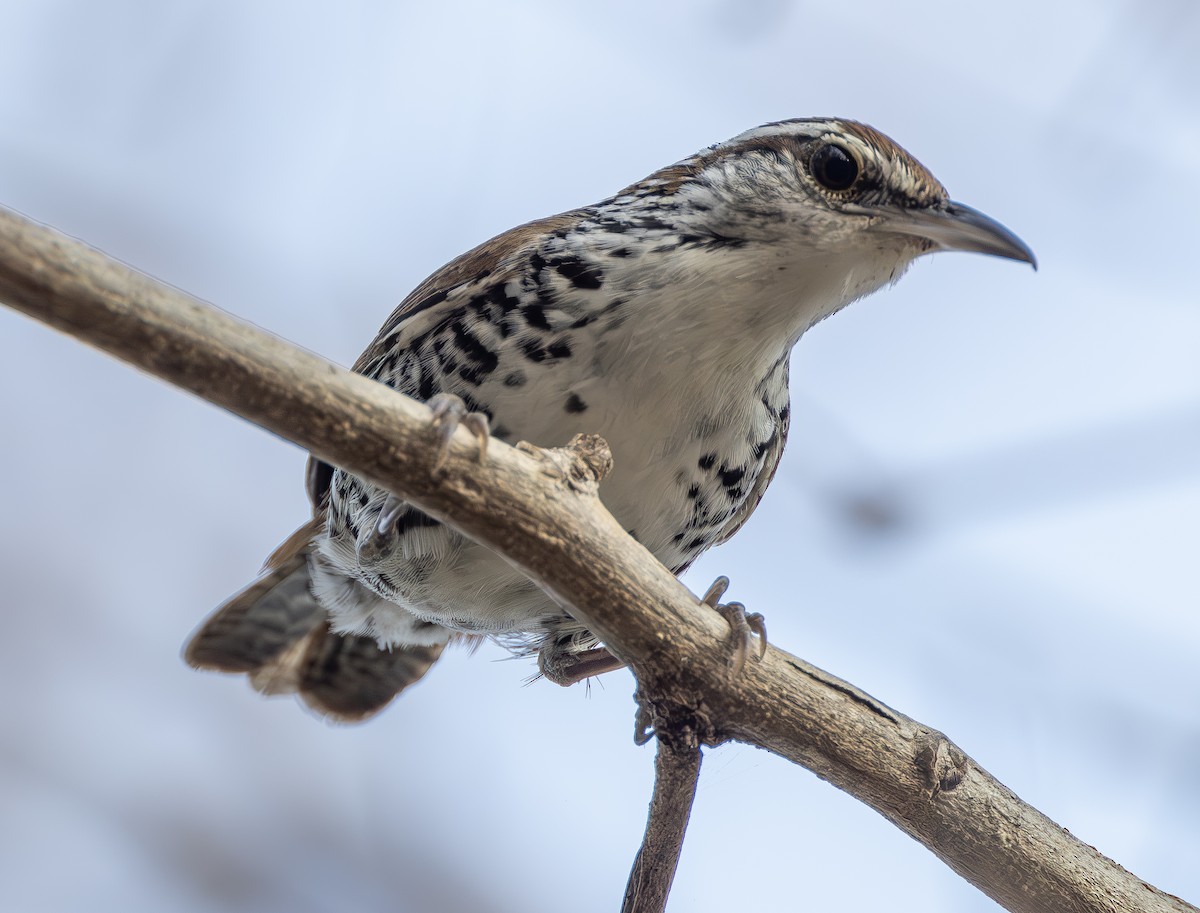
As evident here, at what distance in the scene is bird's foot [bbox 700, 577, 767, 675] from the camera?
2734mm

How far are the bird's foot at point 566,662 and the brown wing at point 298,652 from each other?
0.99 meters

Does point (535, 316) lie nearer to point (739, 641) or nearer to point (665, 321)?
point (665, 321)

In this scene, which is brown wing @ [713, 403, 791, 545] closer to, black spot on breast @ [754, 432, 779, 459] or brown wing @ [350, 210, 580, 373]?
black spot on breast @ [754, 432, 779, 459]

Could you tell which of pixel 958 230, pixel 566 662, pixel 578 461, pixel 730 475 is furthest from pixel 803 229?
pixel 566 662

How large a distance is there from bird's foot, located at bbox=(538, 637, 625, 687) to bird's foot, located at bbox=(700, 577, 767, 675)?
119 cm

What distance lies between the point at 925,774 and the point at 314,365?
1.66 m

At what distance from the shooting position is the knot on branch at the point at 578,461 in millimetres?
2520

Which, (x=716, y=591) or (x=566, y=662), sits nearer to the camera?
A: (x=716, y=591)

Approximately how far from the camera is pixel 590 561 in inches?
99.0

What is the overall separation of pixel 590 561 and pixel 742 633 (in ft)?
1.49

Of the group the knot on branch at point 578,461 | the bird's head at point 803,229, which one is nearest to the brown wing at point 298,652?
the bird's head at point 803,229

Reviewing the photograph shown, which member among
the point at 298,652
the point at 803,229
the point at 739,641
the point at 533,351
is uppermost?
the point at 803,229

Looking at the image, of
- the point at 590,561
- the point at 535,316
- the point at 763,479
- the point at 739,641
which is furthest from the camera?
the point at 763,479

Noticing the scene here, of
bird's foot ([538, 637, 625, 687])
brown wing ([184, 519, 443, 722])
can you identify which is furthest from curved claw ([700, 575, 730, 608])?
brown wing ([184, 519, 443, 722])
